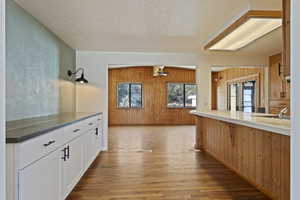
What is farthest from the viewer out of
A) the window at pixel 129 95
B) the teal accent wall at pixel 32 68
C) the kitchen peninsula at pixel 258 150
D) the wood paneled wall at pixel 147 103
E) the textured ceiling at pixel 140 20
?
the window at pixel 129 95

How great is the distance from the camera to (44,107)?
3.58m

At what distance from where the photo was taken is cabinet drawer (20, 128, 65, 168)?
1.51 m

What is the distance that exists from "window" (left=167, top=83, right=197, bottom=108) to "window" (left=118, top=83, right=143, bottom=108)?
4.89 ft

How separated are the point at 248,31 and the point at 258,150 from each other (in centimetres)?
157

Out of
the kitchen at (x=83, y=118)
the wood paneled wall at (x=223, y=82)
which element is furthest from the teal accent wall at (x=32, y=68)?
the wood paneled wall at (x=223, y=82)

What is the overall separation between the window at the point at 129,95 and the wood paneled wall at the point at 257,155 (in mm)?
7151

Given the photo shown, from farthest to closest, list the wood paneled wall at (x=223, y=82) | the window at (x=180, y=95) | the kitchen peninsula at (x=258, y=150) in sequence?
the window at (x=180, y=95) < the wood paneled wall at (x=223, y=82) < the kitchen peninsula at (x=258, y=150)

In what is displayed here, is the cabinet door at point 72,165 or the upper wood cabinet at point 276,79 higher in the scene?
the upper wood cabinet at point 276,79

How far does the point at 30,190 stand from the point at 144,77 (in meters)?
9.94

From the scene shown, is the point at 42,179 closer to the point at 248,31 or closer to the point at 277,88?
the point at 248,31

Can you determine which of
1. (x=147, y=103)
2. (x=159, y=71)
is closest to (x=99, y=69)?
(x=159, y=71)

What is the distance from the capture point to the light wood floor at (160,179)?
9.02ft
